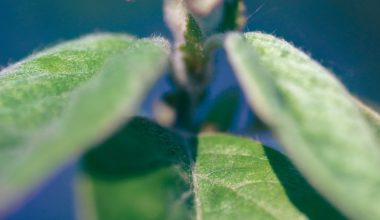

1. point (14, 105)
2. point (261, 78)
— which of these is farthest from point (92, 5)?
point (261, 78)

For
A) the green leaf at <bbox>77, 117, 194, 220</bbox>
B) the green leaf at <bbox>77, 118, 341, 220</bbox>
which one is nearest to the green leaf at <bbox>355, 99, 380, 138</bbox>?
the green leaf at <bbox>77, 118, 341, 220</bbox>

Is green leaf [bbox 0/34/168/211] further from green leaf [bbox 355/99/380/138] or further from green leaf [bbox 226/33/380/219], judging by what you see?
green leaf [bbox 355/99/380/138]

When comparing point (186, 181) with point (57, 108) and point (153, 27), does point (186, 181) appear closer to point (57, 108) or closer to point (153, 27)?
point (57, 108)

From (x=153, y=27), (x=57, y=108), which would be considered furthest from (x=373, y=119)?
(x=153, y=27)

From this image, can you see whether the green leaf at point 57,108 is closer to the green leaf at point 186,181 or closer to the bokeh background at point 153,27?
the green leaf at point 186,181

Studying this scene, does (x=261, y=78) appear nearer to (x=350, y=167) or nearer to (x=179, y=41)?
(x=350, y=167)
